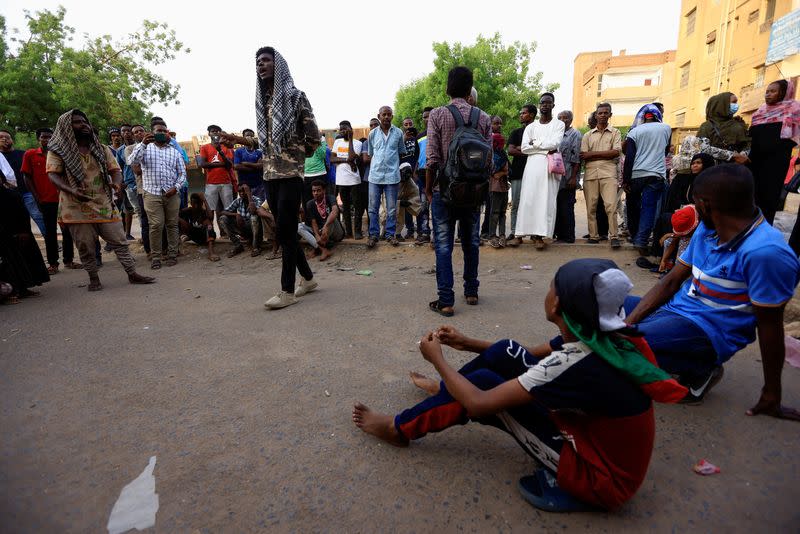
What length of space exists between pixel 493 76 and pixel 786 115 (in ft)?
85.1

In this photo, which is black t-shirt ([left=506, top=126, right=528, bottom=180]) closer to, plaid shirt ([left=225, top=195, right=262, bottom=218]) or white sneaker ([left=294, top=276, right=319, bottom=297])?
white sneaker ([left=294, top=276, right=319, bottom=297])

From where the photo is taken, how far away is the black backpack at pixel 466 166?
11.9ft

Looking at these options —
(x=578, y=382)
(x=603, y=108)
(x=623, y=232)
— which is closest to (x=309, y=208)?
(x=603, y=108)

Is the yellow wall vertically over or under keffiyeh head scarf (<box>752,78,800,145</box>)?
over

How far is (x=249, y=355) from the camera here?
3.31 m

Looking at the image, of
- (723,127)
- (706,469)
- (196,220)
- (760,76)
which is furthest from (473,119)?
(760,76)

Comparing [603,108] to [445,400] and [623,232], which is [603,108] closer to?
[623,232]

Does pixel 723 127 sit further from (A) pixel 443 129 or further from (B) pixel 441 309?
(B) pixel 441 309

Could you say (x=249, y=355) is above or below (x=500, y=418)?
below

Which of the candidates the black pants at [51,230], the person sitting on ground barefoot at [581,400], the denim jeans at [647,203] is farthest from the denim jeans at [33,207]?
the denim jeans at [647,203]

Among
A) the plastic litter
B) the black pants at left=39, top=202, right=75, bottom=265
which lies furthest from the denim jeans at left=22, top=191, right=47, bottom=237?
the plastic litter

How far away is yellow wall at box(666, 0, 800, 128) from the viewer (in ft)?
57.1

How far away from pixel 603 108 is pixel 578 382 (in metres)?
5.94

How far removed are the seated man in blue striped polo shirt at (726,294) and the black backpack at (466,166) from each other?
1651 mm
